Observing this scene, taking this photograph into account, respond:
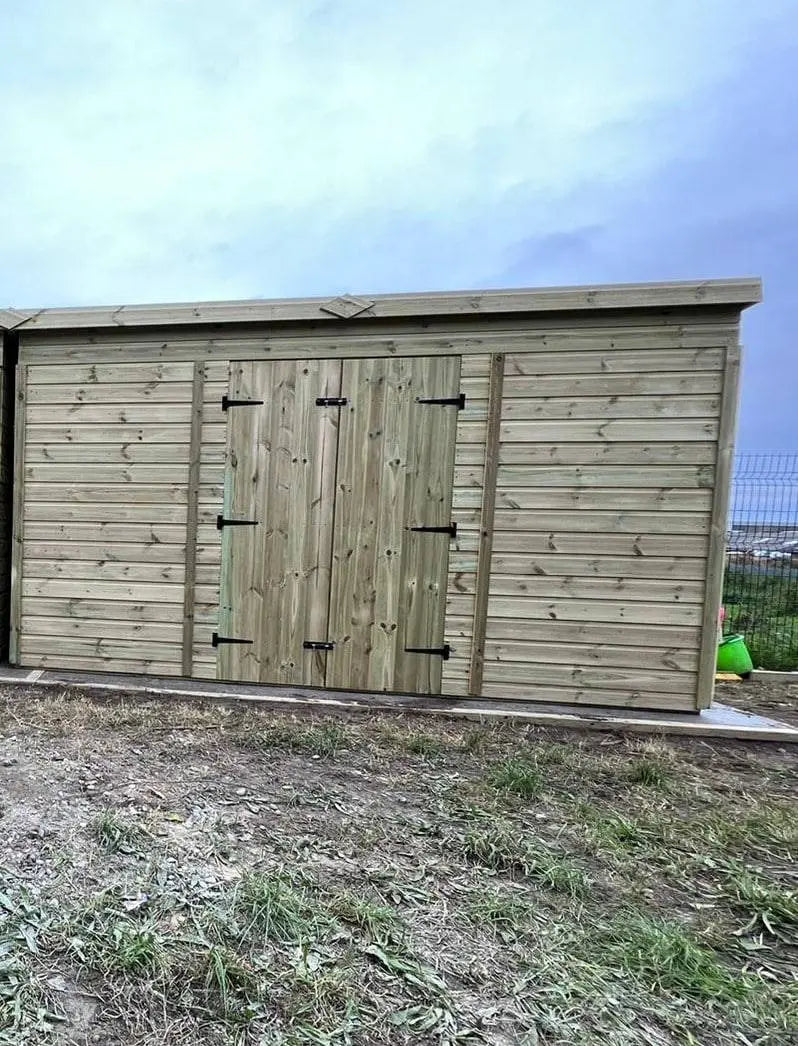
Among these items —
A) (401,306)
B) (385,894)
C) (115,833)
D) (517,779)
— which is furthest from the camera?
(401,306)

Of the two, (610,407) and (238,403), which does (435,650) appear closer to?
(610,407)

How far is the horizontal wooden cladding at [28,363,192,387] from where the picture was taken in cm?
367

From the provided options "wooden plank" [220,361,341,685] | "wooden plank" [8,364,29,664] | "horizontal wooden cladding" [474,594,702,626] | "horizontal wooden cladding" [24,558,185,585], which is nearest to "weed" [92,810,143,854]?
"wooden plank" [220,361,341,685]

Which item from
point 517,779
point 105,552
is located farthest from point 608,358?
point 105,552

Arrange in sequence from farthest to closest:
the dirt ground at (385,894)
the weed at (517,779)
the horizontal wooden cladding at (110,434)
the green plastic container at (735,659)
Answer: the green plastic container at (735,659) → the horizontal wooden cladding at (110,434) → the weed at (517,779) → the dirt ground at (385,894)

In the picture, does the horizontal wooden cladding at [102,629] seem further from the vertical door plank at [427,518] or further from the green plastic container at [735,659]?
the green plastic container at [735,659]

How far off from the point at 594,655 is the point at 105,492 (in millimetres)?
3280

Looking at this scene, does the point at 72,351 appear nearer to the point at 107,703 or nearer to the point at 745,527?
the point at 107,703

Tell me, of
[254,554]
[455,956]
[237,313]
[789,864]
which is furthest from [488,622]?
[237,313]

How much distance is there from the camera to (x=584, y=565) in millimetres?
3324

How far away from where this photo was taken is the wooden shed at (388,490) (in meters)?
3.24

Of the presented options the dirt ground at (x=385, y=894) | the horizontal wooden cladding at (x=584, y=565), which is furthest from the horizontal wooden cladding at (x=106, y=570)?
the horizontal wooden cladding at (x=584, y=565)

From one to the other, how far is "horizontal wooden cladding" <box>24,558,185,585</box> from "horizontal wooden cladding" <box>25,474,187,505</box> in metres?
0.41

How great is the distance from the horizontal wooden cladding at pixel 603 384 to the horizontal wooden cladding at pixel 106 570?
7.31ft
